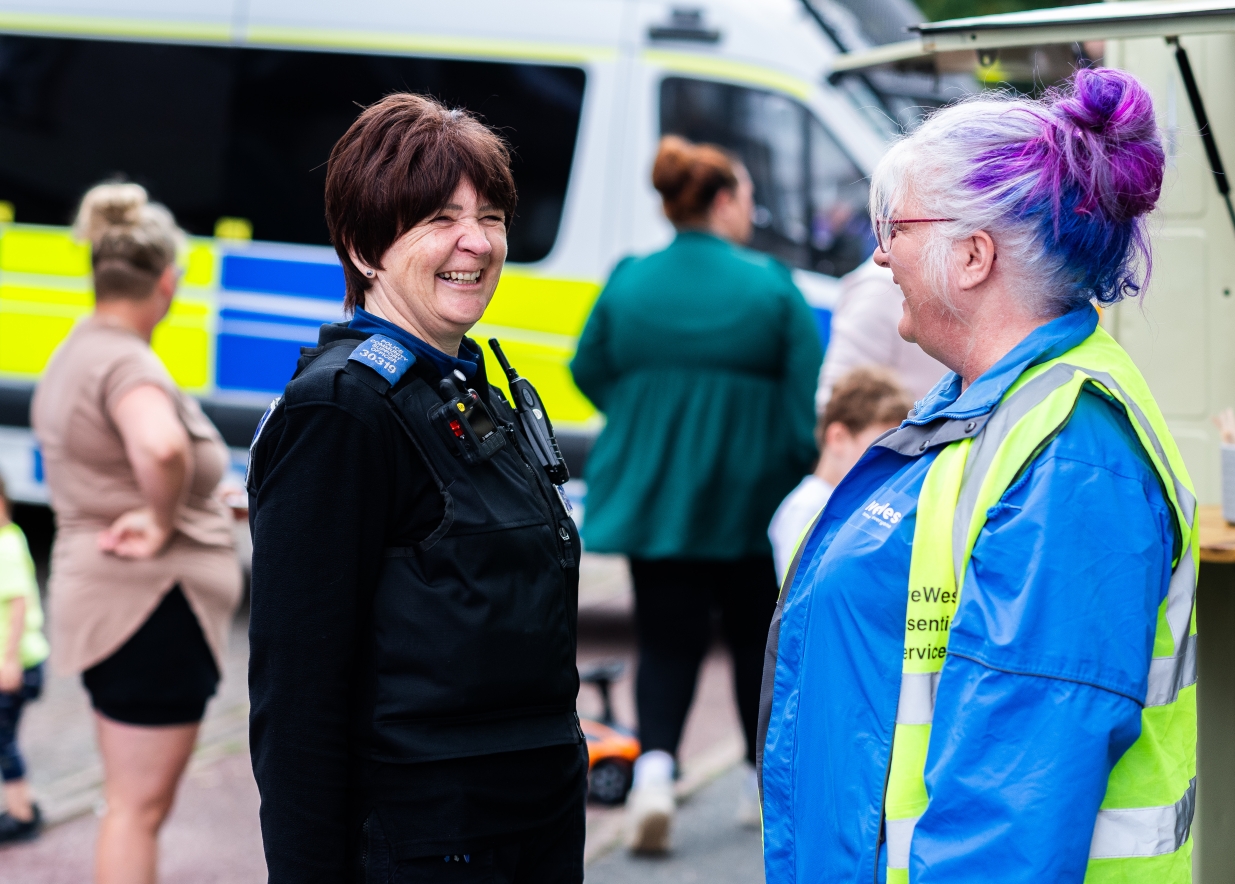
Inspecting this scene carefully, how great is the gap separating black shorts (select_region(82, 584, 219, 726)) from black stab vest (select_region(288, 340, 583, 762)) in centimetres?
152

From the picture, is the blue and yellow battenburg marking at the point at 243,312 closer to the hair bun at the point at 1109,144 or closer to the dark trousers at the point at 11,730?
the dark trousers at the point at 11,730

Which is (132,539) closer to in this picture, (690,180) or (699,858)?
(699,858)

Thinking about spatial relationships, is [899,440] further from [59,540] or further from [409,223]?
[59,540]

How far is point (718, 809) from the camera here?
4.62 meters

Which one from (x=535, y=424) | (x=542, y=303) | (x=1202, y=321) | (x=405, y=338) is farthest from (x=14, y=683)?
(x=1202, y=321)

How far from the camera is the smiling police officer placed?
5.97 feet

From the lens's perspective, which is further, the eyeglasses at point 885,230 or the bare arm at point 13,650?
the bare arm at point 13,650

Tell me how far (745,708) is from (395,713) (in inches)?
107

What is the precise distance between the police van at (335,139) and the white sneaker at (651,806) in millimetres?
2714

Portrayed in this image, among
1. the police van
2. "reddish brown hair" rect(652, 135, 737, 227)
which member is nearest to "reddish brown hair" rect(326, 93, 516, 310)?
"reddish brown hair" rect(652, 135, 737, 227)

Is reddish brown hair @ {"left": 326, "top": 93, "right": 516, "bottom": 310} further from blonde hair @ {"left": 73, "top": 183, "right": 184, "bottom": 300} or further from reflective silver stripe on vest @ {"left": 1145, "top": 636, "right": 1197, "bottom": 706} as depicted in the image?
blonde hair @ {"left": 73, "top": 183, "right": 184, "bottom": 300}

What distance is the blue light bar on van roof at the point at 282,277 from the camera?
6910 mm

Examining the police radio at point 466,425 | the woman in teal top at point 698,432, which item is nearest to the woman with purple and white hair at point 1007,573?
the police radio at point 466,425

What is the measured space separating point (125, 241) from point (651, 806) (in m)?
2.23
